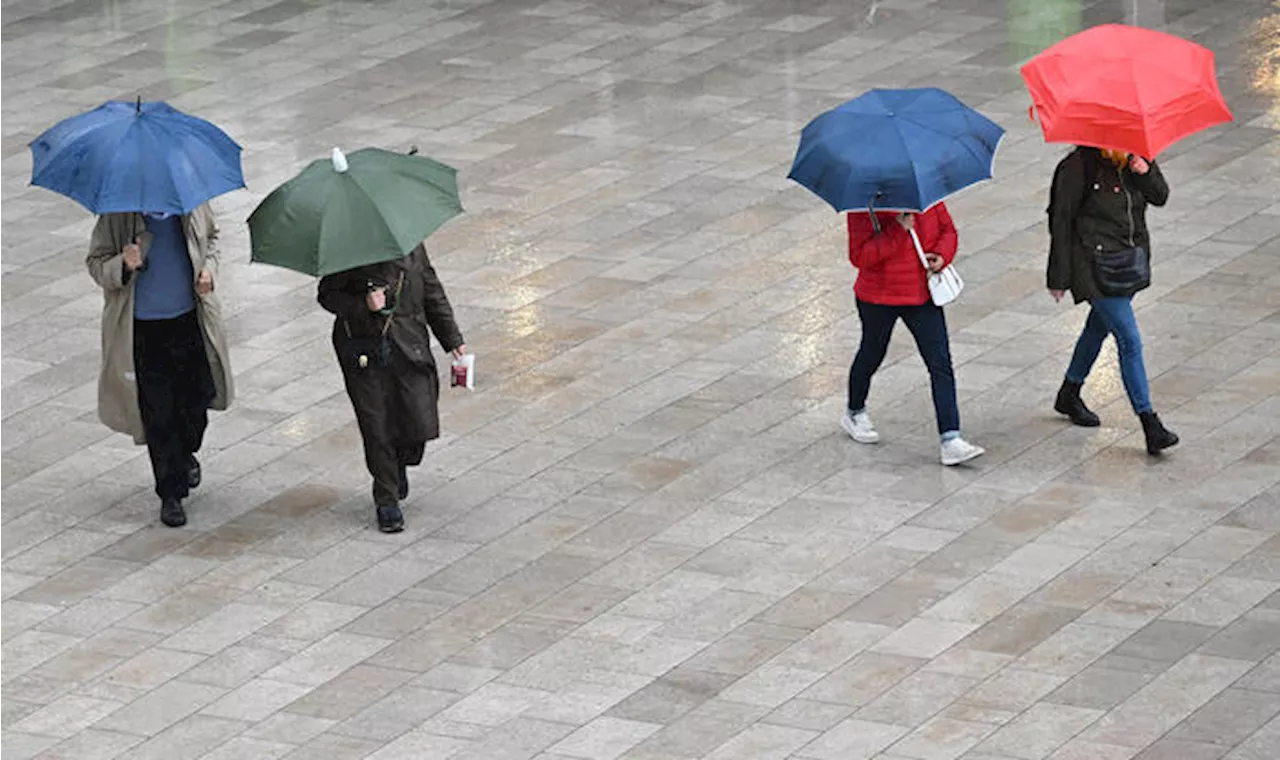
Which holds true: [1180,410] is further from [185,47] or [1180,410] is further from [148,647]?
[185,47]

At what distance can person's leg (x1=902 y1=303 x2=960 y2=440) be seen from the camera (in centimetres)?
1295

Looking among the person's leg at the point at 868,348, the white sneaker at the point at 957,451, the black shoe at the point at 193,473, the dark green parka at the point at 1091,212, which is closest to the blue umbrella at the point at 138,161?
the black shoe at the point at 193,473

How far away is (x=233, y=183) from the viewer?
12.2 m

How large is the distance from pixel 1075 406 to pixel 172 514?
13.7 feet

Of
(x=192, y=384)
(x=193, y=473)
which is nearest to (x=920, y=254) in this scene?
(x=192, y=384)

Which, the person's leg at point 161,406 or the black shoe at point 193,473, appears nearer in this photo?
the person's leg at point 161,406

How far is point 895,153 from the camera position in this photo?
41.1 ft

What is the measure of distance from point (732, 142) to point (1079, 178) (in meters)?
5.69

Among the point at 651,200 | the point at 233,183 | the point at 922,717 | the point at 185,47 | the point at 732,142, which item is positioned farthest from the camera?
the point at 185,47

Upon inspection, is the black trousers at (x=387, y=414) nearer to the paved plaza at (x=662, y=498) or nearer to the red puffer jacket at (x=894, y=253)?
the paved plaza at (x=662, y=498)

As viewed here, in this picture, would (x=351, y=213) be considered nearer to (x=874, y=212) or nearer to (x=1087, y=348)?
(x=874, y=212)

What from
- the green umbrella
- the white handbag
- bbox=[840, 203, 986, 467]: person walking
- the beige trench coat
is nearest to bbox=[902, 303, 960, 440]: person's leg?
bbox=[840, 203, 986, 467]: person walking

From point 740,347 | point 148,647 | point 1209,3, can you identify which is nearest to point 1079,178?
point 740,347

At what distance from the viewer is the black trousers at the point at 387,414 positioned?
486 inches
